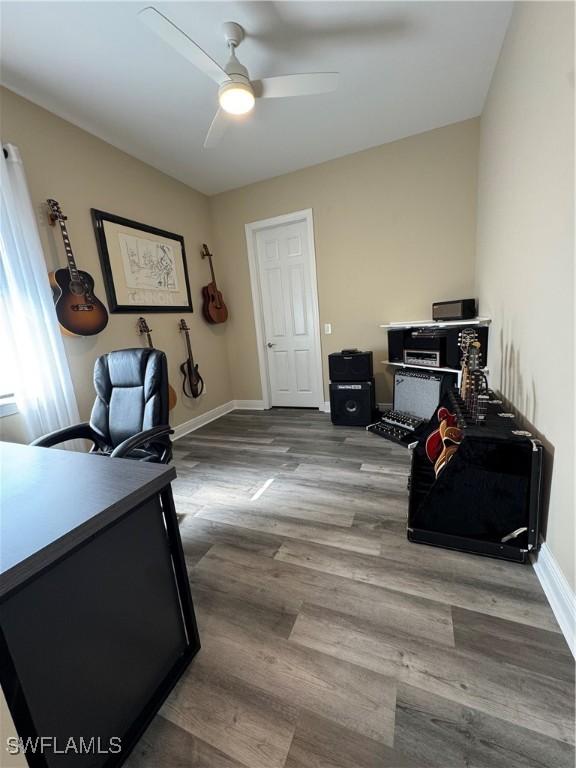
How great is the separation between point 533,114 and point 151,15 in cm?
176

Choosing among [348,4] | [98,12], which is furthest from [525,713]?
[98,12]

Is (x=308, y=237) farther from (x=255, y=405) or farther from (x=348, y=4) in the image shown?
(x=255, y=405)

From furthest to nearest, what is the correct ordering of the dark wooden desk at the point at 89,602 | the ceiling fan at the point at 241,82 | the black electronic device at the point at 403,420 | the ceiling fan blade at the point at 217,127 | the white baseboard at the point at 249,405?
the white baseboard at the point at 249,405, the black electronic device at the point at 403,420, the ceiling fan blade at the point at 217,127, the ceiling fan at the point at 241,82, the dark wooden desk at the point at 89,602

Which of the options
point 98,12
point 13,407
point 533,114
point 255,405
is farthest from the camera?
point 255,405

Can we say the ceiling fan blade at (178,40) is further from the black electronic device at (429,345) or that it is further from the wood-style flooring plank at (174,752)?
the wood-style flooring plank at (174,752)

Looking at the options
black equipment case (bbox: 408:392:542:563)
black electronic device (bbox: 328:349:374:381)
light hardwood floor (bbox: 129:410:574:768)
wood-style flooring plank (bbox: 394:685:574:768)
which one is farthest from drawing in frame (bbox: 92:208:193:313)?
wood-style flooring plank (bbox: 394:685:574:768)

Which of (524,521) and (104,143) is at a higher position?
(104,143)

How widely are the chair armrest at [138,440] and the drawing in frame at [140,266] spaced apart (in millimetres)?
1691

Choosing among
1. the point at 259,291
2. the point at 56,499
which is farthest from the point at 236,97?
the point at 259,291

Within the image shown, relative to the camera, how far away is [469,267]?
9.74 feet

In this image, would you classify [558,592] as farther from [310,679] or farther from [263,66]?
[263,66]

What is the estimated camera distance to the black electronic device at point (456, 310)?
2.63 metres

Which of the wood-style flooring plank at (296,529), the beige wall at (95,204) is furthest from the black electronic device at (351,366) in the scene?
the wood-style flooring plank at (296,529)

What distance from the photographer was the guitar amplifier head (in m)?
2.66
